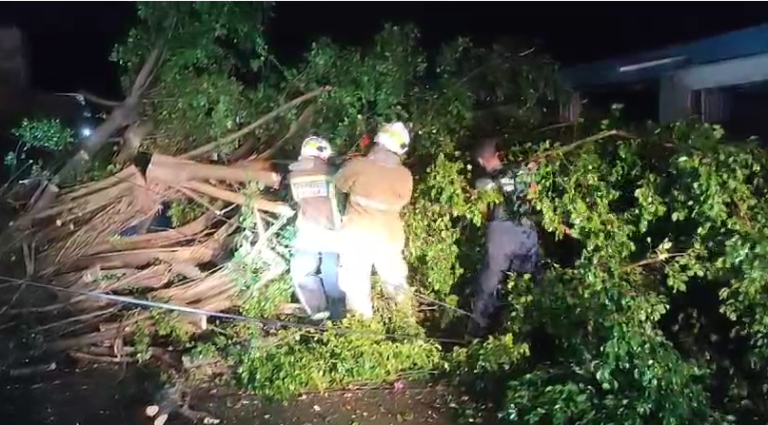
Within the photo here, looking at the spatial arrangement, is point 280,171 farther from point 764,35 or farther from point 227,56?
point 764,35

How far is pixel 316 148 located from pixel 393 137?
1.94ft

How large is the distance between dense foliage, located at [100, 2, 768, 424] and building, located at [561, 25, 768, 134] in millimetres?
1005

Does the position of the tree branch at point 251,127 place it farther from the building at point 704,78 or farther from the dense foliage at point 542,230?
the building at point 704,78

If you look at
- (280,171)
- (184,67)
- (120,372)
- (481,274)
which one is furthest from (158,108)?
(481,274)

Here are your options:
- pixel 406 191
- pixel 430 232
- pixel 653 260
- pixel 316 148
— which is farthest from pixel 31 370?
pixel 653 260

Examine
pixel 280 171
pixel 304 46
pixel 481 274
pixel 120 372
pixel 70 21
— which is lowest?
pixel 120 372

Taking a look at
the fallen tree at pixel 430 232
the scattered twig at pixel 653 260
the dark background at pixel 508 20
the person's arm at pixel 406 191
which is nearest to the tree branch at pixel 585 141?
the fallen tree at pixel 430 232

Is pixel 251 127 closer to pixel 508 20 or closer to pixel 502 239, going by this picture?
pixel 502 239

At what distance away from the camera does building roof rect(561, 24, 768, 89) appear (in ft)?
22.2

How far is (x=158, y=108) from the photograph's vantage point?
22.9 feet

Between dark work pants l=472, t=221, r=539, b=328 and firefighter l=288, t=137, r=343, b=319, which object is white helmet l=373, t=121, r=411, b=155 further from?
dark work pants l=472, t=221, r=539, b=328

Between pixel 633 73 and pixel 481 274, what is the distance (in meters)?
2.65

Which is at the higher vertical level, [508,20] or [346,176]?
[508,20]

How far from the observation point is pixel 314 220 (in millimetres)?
6984
